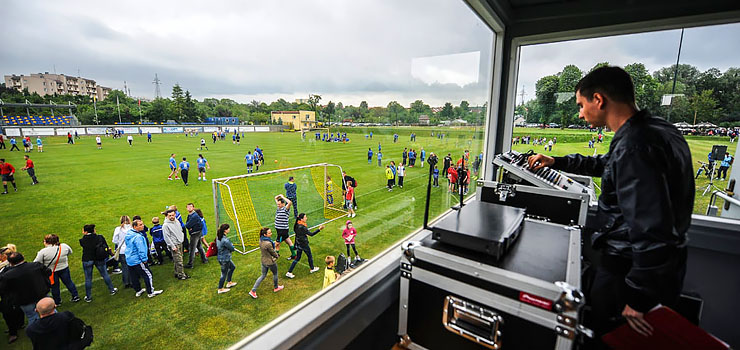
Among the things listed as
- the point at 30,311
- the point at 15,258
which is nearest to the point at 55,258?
the point at 30,311

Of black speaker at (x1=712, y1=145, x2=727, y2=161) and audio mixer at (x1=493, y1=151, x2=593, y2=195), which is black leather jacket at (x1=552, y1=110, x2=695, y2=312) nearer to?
audio mixer at (x1=493, y1=151, x2=593, y2=195)

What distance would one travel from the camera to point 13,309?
2.18m

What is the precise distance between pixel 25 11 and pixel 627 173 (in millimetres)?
2327

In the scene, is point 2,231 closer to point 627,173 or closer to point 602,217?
point 627,173

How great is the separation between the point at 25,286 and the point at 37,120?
159 centimetres

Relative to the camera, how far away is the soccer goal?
562 cm

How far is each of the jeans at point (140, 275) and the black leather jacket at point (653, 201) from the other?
4735 millimetres

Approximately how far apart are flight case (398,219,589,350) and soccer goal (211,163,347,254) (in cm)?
429

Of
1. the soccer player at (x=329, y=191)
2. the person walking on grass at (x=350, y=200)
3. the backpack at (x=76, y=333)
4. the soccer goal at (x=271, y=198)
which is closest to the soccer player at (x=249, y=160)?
the soccer goal at (x=271, y=198)

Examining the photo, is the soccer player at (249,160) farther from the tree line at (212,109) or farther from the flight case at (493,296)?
the flight case at (493,296)

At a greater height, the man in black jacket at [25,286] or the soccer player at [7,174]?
the soccer player at [7,174]

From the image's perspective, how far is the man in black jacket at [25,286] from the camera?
1923mm

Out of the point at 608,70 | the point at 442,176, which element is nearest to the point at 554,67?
the point at 442,176

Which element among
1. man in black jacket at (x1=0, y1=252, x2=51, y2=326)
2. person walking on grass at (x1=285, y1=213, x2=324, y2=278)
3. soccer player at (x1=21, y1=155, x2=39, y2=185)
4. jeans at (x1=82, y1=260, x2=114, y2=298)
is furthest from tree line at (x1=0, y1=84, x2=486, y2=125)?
jeans at (x1=82, y1=260, x2=114, y2=298)
